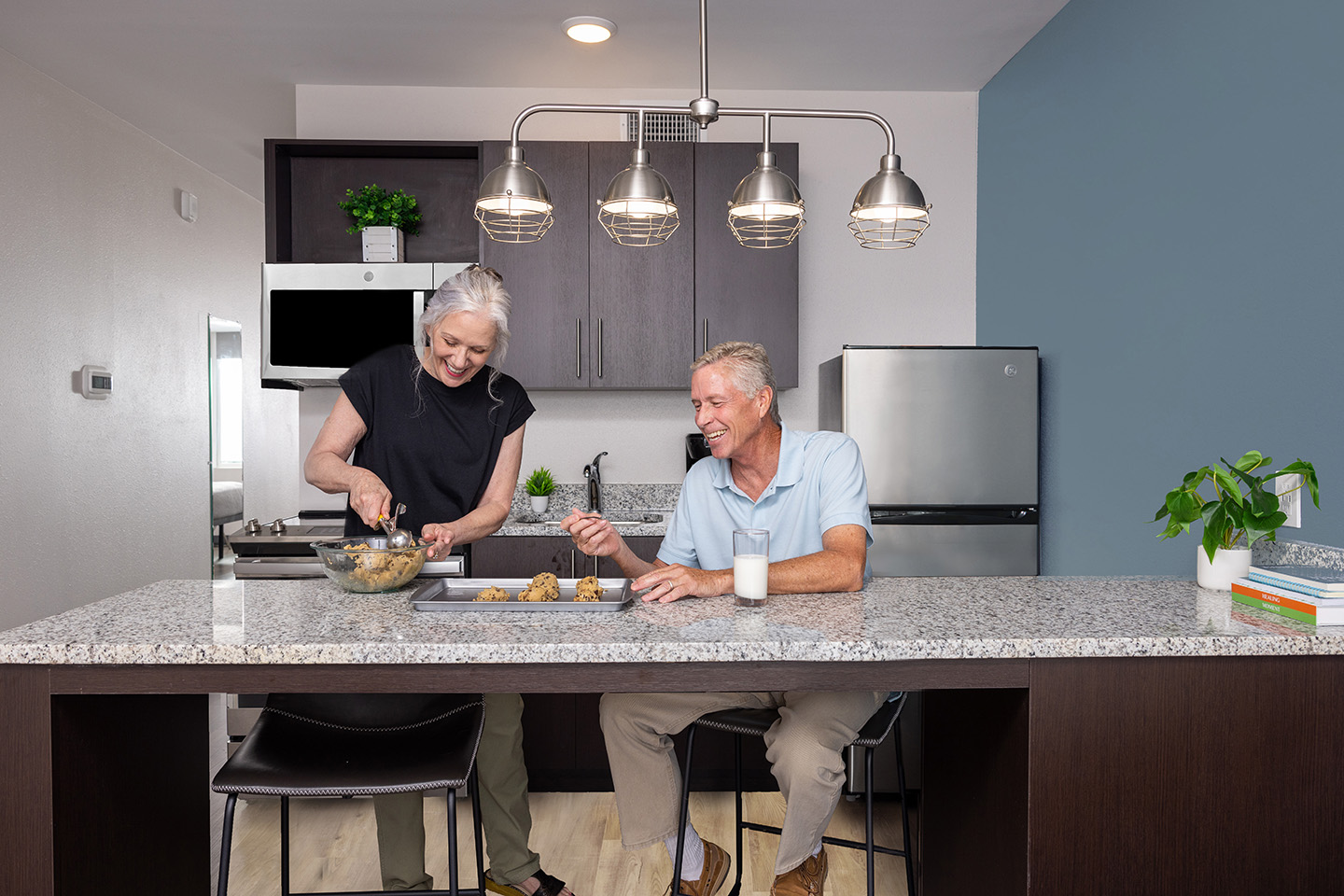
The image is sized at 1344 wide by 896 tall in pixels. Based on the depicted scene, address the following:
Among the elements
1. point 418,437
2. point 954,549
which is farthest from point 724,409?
point 954,549

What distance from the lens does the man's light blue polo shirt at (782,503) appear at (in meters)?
1.98

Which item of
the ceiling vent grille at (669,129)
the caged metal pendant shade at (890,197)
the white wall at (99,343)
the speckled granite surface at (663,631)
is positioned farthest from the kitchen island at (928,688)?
the white wall at (99,343)

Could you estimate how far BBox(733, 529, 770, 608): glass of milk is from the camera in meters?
1.62

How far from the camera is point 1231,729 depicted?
1.42m

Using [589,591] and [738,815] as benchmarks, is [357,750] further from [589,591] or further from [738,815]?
[738,815]

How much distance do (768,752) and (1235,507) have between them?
106cm

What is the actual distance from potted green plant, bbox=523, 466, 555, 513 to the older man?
154 centimetres

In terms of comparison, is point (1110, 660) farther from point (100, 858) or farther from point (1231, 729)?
point (100, 858)

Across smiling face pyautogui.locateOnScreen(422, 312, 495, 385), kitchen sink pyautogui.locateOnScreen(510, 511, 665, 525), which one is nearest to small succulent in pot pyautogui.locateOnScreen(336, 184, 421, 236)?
kitchen sink pyautogui.locateOnScreen(510, 511, 665, 525)

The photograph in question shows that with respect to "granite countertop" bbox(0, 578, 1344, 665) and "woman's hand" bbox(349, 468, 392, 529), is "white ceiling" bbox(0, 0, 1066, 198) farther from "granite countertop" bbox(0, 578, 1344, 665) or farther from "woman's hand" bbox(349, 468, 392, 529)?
"granite countertop" bbox(0, 578, 1344, 665)

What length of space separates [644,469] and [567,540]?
77cm

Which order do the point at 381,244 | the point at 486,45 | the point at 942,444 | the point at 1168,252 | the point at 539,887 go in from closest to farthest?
the point at 539,887, the point at 1168,252, the point at 942,444, the point at 486,45, the point at 381,244

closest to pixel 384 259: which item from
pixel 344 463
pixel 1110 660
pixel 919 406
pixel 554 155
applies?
pixel 554 155

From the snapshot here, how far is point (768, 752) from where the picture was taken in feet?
5.77
